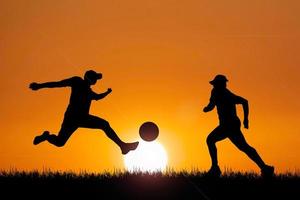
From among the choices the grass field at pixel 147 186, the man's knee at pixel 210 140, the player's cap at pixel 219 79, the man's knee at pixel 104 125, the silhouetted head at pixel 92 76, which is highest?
the silhouetted head at pixel 92 76

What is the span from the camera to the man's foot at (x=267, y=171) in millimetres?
15942

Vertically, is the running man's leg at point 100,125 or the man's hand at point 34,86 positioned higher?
the man's hand at point 34,86

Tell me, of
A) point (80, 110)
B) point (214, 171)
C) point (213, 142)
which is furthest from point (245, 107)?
point (80, 110)

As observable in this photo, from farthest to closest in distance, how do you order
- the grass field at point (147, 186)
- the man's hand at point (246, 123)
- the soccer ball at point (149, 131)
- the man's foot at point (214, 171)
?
the soccer ball at point (149, 131) → the man's hand at point (246, 123) → the man's foot at point (214, 171) → the grass field at point (147, 186)

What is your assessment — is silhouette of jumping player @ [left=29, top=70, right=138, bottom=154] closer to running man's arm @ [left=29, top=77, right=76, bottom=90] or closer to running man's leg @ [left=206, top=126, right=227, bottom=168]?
running man's arm @ [left=29, top=77, right=76, bottom=90]

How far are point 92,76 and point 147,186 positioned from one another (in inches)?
138

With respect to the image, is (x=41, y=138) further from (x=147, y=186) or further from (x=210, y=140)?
(x=210, y=140)

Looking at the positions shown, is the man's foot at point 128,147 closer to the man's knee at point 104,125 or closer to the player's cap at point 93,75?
the man's knee at point 104,125

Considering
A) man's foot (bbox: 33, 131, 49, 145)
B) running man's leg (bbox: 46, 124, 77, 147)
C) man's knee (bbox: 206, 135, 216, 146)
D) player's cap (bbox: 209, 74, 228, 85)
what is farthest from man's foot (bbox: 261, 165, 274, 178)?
man's foot (bbox: 33, 131, 49, 145)

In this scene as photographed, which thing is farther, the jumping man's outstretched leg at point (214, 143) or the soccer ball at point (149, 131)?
the soccer ball at point (149, 131)

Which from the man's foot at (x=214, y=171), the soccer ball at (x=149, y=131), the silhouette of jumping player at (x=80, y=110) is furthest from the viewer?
the soccer ball at (x=149, y=131)

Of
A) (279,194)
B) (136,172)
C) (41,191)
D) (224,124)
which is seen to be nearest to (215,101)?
(224,124)

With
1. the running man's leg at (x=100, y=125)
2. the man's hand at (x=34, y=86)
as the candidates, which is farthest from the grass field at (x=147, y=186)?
the man's hand at (x=34, y=86)

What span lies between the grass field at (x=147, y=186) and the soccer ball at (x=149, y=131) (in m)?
2.28
